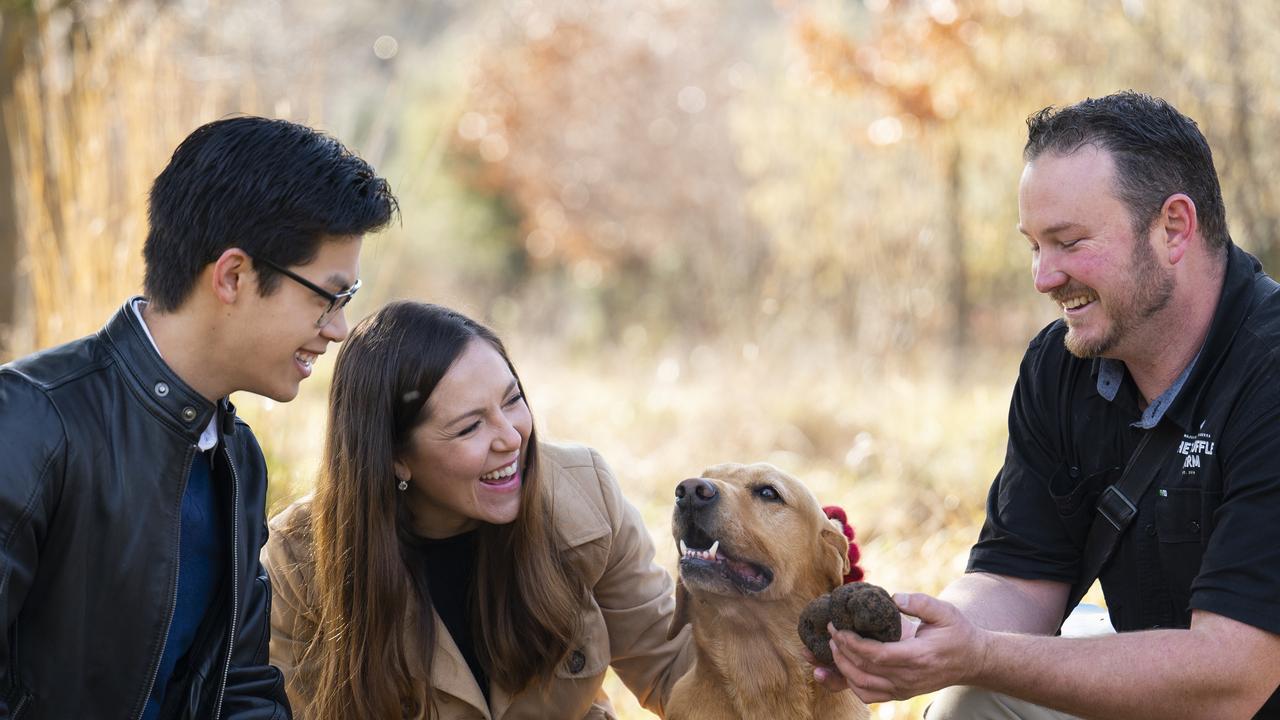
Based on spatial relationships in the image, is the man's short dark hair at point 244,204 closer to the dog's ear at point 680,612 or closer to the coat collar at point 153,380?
the coat collar at point 153,380

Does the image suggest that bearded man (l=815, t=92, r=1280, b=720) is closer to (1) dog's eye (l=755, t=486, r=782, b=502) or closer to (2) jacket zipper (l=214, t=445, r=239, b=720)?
(1) dog's eye (l=755, t=486, r=782, b=502)

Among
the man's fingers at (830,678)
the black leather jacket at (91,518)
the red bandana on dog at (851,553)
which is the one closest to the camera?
the black leather jacket at (91,518)

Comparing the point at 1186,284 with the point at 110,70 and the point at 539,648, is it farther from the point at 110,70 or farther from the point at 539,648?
the point at 110,70

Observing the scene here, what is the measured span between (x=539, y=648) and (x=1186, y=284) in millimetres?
1782

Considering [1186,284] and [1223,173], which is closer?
[1186,284]

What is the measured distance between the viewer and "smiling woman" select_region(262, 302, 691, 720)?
298 centimetres

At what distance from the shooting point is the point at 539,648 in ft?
10.2

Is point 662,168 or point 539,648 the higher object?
point 662,168

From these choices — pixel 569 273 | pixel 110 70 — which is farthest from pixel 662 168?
pixel 110 70

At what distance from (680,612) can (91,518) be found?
5.20ft

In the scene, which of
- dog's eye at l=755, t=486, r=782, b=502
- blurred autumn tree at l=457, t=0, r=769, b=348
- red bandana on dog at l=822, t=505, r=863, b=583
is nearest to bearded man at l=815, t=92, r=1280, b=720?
red bandana on dog at l=822, t=505, r=863, b=583

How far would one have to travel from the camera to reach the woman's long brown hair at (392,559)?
2.98 meters

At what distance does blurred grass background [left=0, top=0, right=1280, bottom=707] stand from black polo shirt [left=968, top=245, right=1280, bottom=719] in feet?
5.01

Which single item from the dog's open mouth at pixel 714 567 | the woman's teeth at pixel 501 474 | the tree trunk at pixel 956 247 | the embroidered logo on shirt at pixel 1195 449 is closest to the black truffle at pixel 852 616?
the dog's open mouth at pixel 714 567
